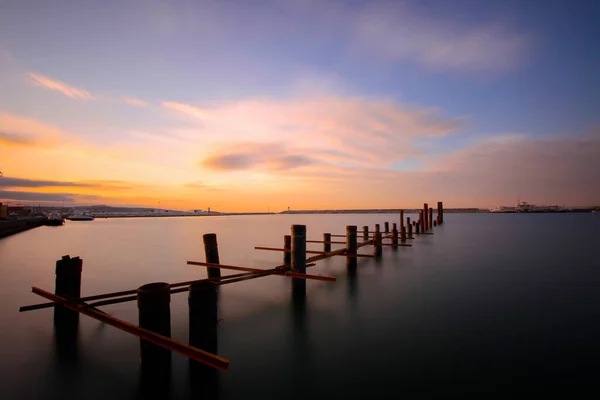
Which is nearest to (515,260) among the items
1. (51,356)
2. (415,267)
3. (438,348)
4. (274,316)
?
(415,267)

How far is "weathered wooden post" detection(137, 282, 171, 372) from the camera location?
4.35m

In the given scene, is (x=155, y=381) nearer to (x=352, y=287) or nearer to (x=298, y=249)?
(x=298, y=249)

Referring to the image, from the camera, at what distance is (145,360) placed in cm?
454

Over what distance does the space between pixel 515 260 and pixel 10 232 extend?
55.7 m

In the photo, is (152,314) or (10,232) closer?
(152,314)

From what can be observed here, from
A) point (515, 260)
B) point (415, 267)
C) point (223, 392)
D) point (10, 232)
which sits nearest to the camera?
point (223, 392)

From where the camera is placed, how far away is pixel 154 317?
4.37 meters

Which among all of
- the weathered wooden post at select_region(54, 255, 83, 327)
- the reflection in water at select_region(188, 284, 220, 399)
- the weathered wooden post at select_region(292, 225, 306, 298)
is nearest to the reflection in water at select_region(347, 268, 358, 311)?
the weathered wooden post at select_region(292, 225, 306, 298)

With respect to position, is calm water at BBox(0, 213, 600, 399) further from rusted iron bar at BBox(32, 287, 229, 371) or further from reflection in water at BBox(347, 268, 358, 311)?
rusted iron bar at BBox(32, 287, 229, 371)

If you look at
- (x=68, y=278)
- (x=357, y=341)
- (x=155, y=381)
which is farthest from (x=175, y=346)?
(x=68, y=278)

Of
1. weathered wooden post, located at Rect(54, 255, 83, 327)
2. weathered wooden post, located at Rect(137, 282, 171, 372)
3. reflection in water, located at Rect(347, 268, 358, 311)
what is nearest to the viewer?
weathered wooden post, located at Rect(137, 282, 171, 372)

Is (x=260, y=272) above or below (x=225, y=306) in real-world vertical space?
above

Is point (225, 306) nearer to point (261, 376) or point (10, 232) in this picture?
point (261, 376)

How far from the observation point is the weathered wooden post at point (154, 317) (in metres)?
4.35
